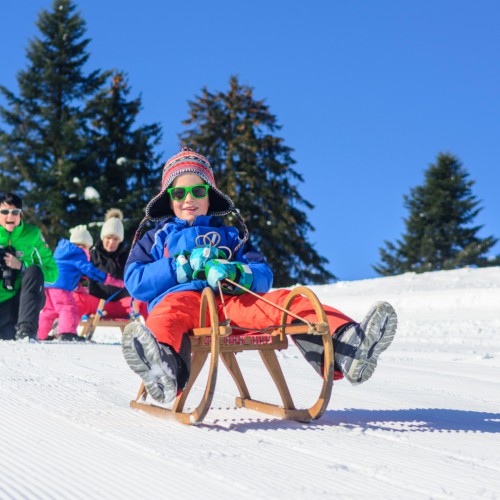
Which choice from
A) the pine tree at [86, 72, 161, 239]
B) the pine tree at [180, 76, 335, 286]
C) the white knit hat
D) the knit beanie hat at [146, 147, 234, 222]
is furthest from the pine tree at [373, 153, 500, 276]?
the knit beanie hat at [146, 147, 234, 222]

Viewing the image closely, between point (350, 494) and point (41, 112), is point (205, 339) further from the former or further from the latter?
point (41, 112)

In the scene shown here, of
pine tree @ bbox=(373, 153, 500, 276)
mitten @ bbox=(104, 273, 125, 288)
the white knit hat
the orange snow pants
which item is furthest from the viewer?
pine tree @ bbox=(373, 153, 500, 276)

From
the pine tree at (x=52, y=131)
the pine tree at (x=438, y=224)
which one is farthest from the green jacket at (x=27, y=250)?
the pine tree at (x=438, y=224)

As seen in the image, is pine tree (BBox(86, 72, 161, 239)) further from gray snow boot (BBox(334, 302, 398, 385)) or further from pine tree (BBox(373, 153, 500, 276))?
gray snow boot (BBox(334, 302, 398, 385))

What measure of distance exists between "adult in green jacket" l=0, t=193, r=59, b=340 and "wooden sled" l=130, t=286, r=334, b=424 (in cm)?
389

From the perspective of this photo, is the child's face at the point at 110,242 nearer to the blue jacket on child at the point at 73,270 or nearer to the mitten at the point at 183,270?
the blue jacket on child at the point at 73,270

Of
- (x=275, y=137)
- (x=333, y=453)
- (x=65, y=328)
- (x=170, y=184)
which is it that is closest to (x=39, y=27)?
(x=275, y=137)

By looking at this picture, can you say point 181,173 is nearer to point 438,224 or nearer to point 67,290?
point 67,290

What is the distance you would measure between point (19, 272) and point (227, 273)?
4.53 metres

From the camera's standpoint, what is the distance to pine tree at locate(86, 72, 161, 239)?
25.5 m

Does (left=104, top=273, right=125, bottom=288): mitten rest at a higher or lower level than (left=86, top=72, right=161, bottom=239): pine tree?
lower

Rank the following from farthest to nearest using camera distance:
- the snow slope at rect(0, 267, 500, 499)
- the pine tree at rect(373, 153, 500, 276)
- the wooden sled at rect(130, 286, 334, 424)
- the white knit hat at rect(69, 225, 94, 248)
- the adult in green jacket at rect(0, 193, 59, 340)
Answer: the pine tree at rect(373, 153, 500, 276), the white knit hat at rect(69, 225, 94, 248), the adult in green jacket at rect(0, 193, 59, 340), the wooden sled at rect(130, 286, 334, 424), the snow slope at rect(0, 267, 500, 499)

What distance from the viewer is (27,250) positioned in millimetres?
7016

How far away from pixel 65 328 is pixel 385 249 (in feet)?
96.1
